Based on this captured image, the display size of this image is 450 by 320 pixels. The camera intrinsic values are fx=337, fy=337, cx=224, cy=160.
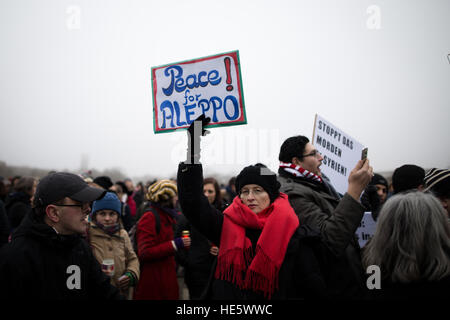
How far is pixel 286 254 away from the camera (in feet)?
7.14

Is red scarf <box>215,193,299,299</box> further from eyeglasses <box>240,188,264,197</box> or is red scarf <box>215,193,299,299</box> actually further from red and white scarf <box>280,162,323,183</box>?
red and white scarf <box>280,162,323,183</box>

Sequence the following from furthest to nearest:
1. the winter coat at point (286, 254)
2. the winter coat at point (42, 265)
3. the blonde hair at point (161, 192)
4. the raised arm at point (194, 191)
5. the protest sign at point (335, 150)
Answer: the blonde hair at point (161, 192)
the protest sign at point (335, 150)
the raised arm at point (194, 191)
the winter coat at point (286, 254)
the winter coat at point (42, 265)

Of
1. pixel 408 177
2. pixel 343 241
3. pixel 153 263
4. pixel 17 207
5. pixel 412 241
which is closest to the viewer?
pixel 412 241

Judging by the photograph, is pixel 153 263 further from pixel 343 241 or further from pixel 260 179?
pixel 343 241

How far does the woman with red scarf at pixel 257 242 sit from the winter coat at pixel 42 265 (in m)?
0.77

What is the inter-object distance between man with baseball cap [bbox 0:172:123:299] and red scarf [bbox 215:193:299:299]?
896 mm

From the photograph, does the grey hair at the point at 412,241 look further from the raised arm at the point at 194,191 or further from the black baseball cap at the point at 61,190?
the black baseball cap at the point at 61,190

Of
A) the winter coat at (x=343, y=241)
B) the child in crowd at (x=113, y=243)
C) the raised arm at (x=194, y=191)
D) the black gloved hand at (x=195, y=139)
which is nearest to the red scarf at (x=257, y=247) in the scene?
the raised arm at (x=194, y=191)

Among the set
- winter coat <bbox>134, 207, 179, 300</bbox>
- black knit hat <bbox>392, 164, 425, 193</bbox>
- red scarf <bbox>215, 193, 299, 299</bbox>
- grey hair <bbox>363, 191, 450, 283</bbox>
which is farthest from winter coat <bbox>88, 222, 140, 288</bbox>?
black knit hat <bbox>392, 164, 425, 193</bbox>

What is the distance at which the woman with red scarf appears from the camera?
83.3 inches

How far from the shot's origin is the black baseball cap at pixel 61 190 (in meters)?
2.13

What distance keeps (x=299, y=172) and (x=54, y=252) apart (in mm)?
1894

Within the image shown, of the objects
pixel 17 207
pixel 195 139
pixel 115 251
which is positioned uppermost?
pixel 195 139

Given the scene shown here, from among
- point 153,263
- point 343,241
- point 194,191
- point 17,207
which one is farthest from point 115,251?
point 17,207
